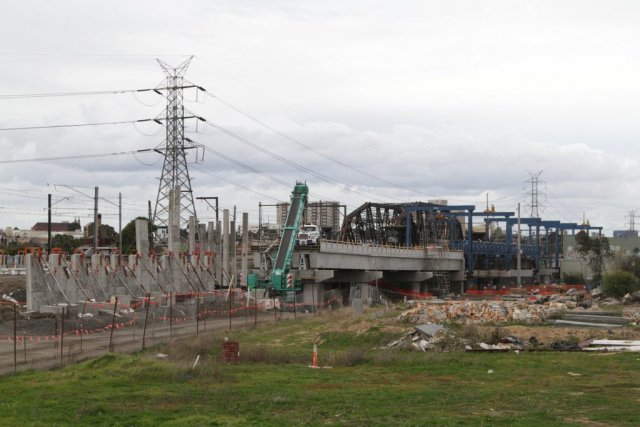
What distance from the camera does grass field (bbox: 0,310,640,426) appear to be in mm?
19391

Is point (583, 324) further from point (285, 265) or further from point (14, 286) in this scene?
point (14, 286)

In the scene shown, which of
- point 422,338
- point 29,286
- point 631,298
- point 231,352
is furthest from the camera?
point 631,298

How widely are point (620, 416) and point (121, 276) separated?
4535cm

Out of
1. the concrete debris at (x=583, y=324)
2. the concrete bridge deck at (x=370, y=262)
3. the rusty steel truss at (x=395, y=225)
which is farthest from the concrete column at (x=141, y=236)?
the rusty steel truss at (x=395, y=225)

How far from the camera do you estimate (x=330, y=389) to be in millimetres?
24062

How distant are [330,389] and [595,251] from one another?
112 meters

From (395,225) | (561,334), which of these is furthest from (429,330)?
(395,225)

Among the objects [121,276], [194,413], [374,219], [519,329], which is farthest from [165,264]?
[374,219]

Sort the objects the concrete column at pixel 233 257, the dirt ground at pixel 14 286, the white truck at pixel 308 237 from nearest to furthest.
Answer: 1. the dirt ground at pixel 14 286
2. the white truck at pixel 308 237
3. the concrete column at pixel 233 257

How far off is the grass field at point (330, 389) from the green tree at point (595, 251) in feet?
289

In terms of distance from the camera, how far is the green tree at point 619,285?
72938 millimetres

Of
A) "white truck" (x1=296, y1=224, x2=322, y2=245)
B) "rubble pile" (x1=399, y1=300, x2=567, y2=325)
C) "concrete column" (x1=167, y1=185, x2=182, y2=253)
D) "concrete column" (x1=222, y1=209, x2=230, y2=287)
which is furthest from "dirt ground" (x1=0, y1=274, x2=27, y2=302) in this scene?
"rubble pile" (x1=399, y1=300, x2=567, y2=325)

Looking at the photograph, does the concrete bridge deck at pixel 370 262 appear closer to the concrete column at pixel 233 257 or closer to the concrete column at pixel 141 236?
the concrete column at pixel 233 257

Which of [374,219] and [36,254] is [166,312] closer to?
[36,254]
